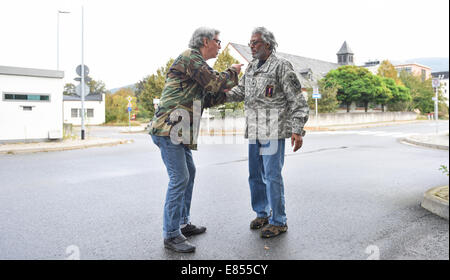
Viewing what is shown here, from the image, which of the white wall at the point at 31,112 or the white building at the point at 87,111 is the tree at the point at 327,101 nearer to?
the white wall at the point at 31,112

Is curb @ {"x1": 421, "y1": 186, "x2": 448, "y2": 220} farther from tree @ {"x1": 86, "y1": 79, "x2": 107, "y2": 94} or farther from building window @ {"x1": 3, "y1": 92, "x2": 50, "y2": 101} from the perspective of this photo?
tree @ {"x1": 86, "y1": 79, "x2": 107, "y2": 94}

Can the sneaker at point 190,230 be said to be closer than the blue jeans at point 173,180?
No

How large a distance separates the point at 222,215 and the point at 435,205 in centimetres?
249

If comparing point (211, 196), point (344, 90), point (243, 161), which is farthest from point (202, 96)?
point (344, 90)

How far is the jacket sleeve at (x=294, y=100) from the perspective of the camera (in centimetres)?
332

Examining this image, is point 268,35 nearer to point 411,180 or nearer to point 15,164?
point 411,180

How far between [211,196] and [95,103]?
4896 centimetres

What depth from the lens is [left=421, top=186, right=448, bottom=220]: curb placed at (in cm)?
395

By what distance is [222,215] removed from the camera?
407 cm

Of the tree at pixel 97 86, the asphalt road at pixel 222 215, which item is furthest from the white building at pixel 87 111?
the asphalt road at pixel 222 215

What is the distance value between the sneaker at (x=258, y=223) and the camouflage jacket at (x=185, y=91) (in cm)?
108

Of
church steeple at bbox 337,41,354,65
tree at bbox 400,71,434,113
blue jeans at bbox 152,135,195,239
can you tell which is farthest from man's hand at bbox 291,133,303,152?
church steeple at bbox 337,41,354,65

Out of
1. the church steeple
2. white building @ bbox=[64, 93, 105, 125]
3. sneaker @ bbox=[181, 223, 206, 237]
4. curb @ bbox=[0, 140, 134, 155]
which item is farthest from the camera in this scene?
the church steeple

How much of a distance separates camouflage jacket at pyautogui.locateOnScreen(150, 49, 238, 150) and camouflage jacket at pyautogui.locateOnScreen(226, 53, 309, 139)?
489 mm
